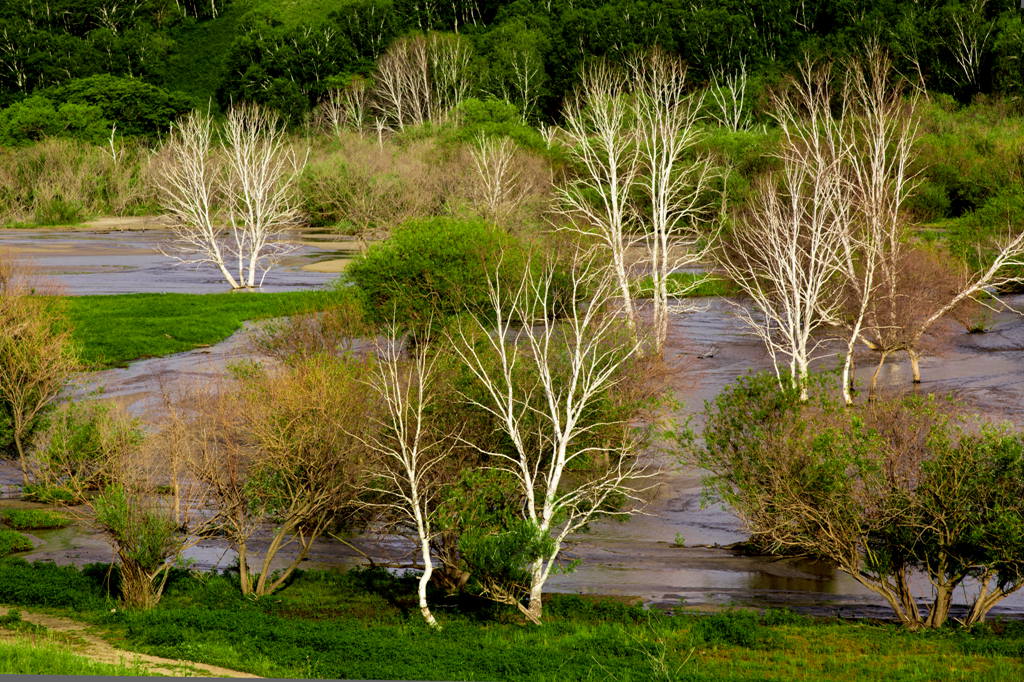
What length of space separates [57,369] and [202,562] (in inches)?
458

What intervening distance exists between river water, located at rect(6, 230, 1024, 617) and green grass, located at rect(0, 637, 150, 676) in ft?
39.1

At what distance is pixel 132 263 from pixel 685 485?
6678 centimetres

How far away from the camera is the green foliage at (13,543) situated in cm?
3394

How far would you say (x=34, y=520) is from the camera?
122ft

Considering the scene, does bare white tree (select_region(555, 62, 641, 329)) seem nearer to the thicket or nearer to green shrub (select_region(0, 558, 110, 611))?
the thicket

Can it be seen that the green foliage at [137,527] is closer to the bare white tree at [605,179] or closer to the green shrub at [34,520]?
the green shrub at [34,520]

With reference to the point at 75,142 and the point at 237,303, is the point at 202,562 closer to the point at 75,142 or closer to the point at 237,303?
the point at 237,303

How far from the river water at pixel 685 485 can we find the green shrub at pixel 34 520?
0.78 metres

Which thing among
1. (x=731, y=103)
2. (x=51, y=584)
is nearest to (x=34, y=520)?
(x=51, y=584)

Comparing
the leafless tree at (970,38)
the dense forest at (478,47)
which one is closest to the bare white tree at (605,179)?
the dense forest at (478,47)

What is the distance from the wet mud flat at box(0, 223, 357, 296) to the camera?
82.4 metres

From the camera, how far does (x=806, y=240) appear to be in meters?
61.1

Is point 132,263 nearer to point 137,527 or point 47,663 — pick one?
point 137,527

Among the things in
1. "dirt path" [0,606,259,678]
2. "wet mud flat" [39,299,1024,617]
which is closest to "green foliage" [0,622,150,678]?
"dirt path" [0,606,259,678]
